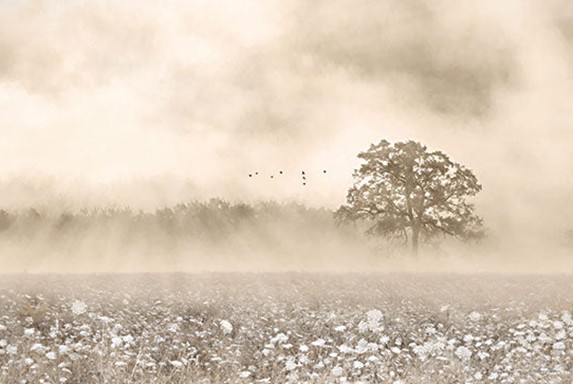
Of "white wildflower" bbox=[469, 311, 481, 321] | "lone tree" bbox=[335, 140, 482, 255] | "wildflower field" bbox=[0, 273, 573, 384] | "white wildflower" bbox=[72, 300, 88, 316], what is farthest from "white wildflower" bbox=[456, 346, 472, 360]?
"lone tree" bbox=[335, 140, 482, 255]

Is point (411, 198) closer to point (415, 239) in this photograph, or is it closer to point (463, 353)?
point (415, 239)

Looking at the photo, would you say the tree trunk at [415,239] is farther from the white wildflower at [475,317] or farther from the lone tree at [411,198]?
the white wildflower at [475,317]

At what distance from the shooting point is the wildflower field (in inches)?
432

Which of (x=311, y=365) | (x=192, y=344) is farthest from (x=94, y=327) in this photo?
(x=311, y=365)

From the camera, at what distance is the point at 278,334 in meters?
13.7

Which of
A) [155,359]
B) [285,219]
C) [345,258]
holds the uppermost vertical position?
[285,219]

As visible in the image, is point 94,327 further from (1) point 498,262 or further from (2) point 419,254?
(1) point 498,262

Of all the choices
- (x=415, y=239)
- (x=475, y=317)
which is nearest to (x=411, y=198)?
(x=415, y=239)

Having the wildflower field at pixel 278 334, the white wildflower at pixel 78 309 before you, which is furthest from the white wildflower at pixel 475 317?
the white wildflower at pixel 78 309

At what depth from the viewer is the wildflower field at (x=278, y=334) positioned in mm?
10969

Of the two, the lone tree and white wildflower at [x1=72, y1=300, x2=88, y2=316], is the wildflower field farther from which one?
the lone tree

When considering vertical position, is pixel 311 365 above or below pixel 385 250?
below

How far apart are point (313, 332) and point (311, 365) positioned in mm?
2958

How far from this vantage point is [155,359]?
40.5 feet
